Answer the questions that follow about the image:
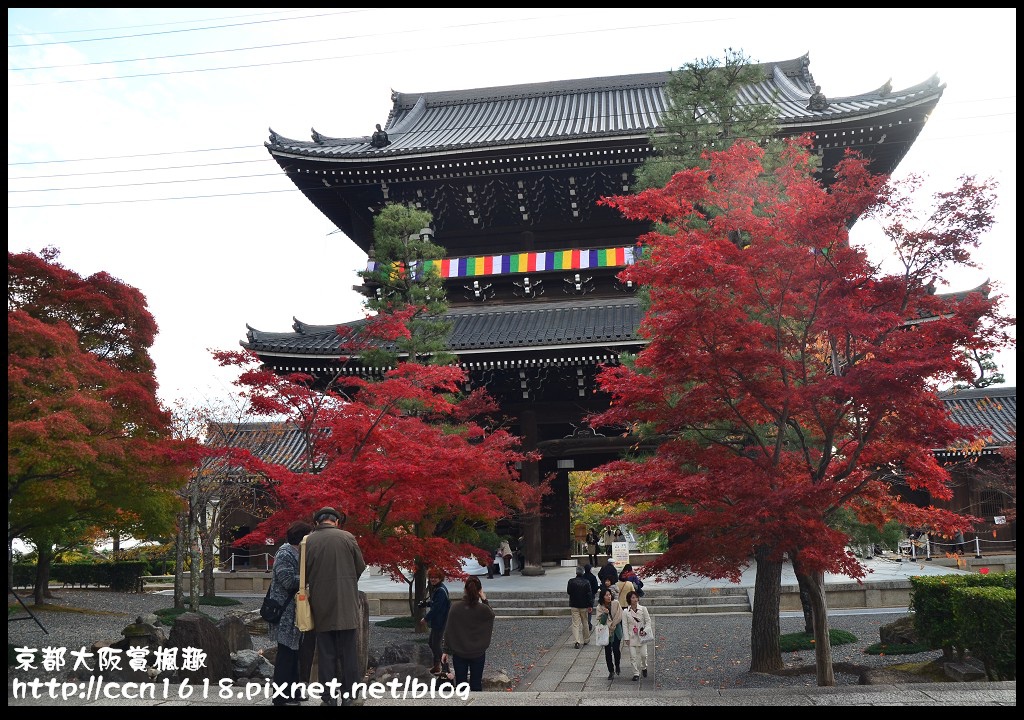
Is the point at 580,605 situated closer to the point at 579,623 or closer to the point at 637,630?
the point at 579,623

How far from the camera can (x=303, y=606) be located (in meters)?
6.36

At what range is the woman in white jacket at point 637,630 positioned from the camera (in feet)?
34.8

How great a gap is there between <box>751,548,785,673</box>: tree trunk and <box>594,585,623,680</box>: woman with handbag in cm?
188

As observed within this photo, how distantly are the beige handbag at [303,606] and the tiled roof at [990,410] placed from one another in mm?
25455

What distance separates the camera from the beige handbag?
634 centimetres

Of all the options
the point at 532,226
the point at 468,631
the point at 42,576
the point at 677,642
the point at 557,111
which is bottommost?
the point at 677,642

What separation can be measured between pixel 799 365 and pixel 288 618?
6419 millimetres

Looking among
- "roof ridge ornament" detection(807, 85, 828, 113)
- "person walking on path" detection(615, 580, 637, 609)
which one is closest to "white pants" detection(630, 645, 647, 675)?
"person walking on path" detection(615, 580, 637, 609)

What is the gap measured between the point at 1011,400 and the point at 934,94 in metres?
14.3

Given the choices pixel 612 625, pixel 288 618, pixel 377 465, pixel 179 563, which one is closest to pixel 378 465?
pixel 377 465

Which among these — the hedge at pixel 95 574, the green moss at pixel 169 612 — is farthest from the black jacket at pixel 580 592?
the hedge at pixel 95 574

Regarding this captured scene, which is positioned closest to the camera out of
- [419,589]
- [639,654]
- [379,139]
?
[639,654]
